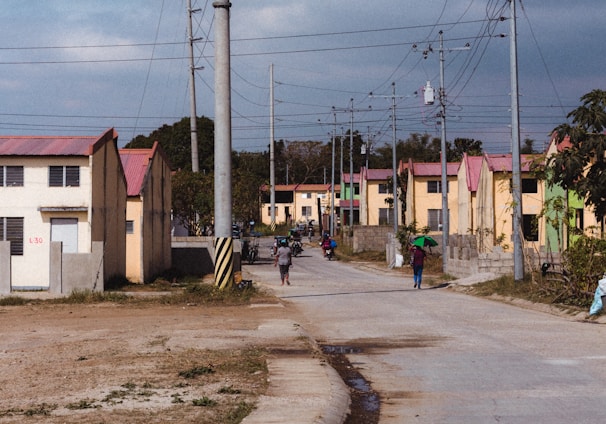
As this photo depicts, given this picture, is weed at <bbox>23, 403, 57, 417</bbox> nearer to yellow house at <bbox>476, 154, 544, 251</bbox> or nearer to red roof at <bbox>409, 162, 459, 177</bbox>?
yellow house at <bbox>476, 154, 544, 251</bbox>

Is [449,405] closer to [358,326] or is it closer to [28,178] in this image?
[358,326]

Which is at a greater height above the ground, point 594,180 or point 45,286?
point 594,180

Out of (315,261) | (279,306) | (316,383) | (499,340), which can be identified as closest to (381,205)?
(315,261)

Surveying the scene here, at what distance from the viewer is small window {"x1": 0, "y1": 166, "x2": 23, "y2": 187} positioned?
36750 mm

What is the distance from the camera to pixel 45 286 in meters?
36.3

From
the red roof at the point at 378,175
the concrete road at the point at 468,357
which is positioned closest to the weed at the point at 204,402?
the concrete road at the point at 468,357

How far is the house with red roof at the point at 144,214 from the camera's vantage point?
42.7 metres

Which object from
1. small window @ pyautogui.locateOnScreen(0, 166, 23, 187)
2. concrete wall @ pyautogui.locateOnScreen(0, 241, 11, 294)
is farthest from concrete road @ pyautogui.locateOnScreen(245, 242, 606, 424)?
small window @ pyautogui.locateOnScreen(0, 166, 23, 187)

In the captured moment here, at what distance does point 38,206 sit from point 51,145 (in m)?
2.68

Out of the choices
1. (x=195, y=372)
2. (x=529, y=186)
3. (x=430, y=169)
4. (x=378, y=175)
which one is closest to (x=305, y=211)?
(x=378, y=175)

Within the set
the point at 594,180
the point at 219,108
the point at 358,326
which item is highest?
the point at 219,108

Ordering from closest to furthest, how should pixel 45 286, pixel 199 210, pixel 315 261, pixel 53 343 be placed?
1. pixel 53 343
2. pixel 45 286
3. pixel 199 210
4. pixel 315 261

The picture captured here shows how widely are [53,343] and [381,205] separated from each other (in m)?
79.0

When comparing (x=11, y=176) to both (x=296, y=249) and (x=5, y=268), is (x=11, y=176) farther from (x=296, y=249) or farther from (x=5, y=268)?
(x=296, y=249)
